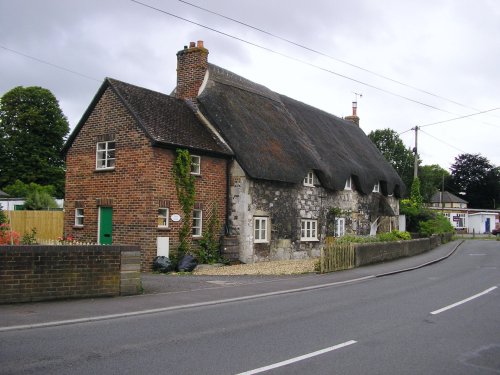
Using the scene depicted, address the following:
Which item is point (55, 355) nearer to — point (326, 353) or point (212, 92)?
point (326, 353)

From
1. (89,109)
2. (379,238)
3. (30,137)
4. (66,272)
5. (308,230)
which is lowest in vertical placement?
(66,272)

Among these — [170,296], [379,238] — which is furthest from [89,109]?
[379,238]

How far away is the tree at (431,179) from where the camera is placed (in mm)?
79812

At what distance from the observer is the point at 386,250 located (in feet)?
75.5

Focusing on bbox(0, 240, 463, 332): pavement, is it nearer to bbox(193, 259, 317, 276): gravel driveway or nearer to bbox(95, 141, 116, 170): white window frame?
bbox(193, 259, 317, 276): gravel driveway

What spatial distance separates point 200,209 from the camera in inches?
773

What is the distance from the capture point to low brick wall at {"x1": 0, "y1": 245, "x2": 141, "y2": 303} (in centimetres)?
1010

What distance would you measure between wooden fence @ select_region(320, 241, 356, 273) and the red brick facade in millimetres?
4794

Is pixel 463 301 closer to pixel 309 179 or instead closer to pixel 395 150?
pixel 309 179

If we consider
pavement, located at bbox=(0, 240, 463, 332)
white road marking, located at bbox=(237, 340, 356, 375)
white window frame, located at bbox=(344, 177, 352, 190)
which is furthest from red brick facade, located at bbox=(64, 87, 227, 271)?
white road marking, located at bbox=(237, 340, 356, 375)

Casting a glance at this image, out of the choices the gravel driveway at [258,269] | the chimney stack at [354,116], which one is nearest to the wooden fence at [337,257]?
the gravel driveway at [258,269]

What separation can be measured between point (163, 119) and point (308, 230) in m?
9.32

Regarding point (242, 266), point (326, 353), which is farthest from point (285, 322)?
point (242, 266)

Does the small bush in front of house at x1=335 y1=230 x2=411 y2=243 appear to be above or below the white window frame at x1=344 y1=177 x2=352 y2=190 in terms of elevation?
below
